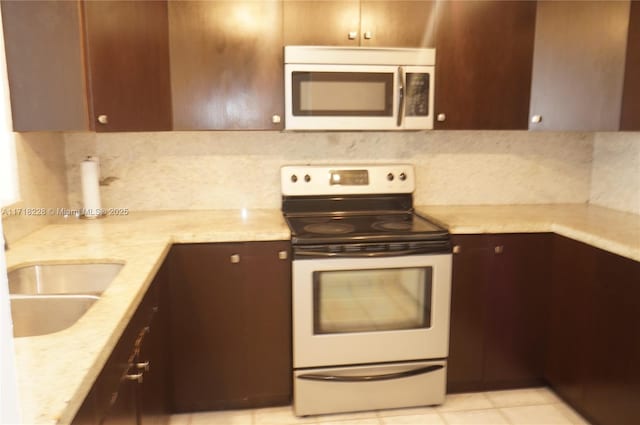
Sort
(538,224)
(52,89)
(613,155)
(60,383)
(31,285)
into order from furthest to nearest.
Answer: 1. (613,155)
2. (538,224)
3. (52,89)
4. (31,285)
5. (60,383)

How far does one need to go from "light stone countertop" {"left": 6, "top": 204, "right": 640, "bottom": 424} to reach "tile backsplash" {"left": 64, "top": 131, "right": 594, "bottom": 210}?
0.36 ft

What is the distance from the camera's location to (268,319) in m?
2.33

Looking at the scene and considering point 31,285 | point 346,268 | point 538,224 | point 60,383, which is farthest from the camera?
point 538,224

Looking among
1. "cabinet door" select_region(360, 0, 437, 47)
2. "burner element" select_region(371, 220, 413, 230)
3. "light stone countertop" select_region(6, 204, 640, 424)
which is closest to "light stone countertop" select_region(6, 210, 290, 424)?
"light stone countertop" select_region(6, 204, 640, 424)

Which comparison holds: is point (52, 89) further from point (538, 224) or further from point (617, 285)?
point (617, 285)

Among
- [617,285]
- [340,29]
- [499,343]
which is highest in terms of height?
[340,29]

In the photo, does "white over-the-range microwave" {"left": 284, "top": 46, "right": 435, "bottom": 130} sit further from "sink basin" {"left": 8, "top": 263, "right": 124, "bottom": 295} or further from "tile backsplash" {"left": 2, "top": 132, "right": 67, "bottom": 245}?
"tile backsplash" {"left": 2, "top": 132, "right": 67, "bottom": 245}

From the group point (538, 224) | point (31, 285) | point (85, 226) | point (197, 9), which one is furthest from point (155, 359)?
point (538, 224)

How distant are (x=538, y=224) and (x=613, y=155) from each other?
0.82 metres

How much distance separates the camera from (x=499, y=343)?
8.27 feet

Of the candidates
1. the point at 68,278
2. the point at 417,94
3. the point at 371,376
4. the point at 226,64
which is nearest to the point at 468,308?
the point at 371,376

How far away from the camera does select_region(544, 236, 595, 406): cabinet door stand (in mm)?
2244

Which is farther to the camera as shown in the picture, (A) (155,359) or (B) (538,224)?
(B) (538,224)

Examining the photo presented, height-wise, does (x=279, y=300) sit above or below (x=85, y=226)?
below
